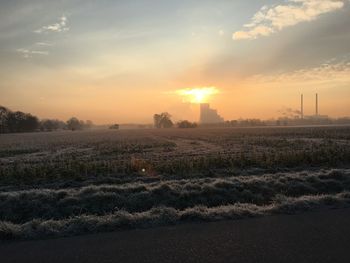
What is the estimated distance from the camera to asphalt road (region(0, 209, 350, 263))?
19.5 ft

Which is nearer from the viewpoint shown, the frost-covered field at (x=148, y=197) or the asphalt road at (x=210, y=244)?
the asphalt road at (x=210, y=244)

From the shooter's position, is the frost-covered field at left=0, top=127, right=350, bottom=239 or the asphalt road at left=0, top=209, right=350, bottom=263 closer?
the asphalt road at left=0, top=209, right=350, bottom=263

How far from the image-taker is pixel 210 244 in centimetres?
657

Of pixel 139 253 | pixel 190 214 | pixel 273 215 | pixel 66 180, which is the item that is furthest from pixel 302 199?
pixel 66 180

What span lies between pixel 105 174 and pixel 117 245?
1177 centimetres

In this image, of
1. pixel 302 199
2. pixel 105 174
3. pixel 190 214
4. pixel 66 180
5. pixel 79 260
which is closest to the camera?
pixel 79 260

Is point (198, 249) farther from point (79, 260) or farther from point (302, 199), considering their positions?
point (302, 199)

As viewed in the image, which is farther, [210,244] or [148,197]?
[148,197]

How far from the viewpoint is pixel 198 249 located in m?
6.34

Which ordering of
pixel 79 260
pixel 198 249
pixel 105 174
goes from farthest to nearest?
1. pixel 105 174
2. pixel 198 249
3. pixel 79 260

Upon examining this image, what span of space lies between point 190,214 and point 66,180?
960 cm

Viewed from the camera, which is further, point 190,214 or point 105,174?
point 105,174

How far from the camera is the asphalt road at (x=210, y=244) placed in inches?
234

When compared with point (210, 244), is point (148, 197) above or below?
below
